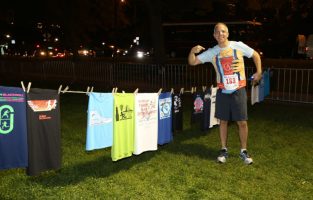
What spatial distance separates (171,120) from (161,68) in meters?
9.34

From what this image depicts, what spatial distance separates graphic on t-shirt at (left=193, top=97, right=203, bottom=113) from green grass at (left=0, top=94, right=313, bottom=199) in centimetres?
62

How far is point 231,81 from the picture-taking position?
674 centimetres

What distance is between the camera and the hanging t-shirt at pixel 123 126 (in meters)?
6.23

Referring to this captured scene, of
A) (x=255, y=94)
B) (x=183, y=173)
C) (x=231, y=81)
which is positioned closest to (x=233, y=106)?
(x=231, y=81)

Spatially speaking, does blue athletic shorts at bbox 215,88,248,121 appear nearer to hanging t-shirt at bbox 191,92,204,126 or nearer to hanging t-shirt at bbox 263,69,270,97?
hanging t-shirt at bbox 191,92,204,126

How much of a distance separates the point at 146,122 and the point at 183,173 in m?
1.06

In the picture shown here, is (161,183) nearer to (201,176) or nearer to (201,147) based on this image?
(201,176)

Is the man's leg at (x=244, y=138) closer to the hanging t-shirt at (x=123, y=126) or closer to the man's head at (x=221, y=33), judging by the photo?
the man's head at (x=221, y=33)

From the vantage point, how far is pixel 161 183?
6035 mm

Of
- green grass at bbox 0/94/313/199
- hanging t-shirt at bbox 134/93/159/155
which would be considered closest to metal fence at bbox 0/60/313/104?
green grass at bbox 0/94/313/199

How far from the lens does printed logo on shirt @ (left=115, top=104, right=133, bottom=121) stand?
6246 millimetres

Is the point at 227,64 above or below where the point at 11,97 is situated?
above

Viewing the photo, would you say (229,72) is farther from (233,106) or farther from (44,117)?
(44,117)

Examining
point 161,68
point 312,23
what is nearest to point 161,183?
point 161,68
